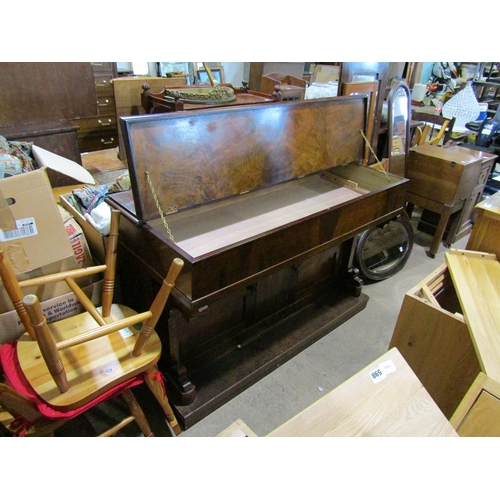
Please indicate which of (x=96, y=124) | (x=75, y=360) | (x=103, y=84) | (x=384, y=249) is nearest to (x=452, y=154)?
(x=384, y=249)

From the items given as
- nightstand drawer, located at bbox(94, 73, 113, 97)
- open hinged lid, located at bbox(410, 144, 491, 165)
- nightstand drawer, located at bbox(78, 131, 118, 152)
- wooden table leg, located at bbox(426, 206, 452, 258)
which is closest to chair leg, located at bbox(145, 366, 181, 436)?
wooden table leg, located at bbox(426, 206, 452, 258)

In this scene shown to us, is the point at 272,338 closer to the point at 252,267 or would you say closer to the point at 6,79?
the point at 252,267

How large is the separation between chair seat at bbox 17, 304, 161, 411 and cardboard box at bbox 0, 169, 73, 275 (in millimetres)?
301

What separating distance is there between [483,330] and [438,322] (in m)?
0.19

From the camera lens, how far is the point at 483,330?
56.4 inches

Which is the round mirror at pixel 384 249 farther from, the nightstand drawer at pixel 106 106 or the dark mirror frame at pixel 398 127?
the nightstand drawer at pixel 106 106

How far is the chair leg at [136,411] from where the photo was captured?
150 cm

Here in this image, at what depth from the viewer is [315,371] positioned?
2.12 m

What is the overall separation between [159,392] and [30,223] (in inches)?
32.9

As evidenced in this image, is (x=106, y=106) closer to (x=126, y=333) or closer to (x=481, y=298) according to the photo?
(x=126, y=333)

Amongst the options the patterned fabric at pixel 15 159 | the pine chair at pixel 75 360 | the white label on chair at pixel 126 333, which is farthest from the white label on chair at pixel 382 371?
the patterned fabric at pixel 15 159

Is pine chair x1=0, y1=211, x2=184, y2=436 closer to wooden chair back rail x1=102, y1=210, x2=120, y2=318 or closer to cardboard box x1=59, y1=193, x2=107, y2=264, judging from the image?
wooden chair back rail x1=102, y1=210, x2=120, y2=318

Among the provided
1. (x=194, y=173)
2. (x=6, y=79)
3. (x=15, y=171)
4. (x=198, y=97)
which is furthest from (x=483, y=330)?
(x=6, y=79)

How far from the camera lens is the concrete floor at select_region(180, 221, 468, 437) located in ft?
6.03
